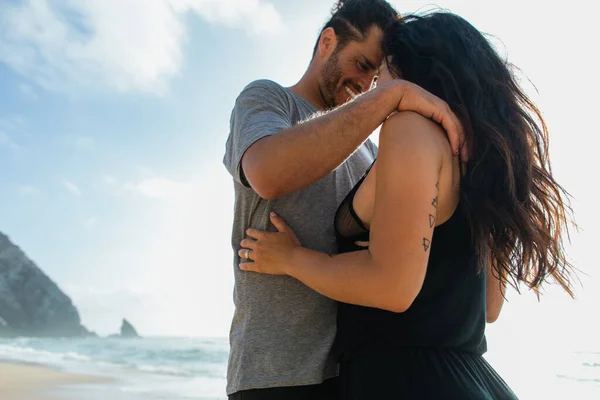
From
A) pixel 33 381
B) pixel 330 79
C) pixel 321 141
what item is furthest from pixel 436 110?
pixel 33 381

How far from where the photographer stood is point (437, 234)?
5.00 ft

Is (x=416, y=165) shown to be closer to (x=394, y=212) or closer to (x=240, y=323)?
(x=394, y=212)

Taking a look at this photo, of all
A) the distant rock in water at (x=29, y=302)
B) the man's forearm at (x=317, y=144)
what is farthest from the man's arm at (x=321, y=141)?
the distant rock in water at (x=29, y=302)

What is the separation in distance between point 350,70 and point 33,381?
33.1 feet

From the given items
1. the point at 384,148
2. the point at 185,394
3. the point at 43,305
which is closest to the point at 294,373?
the point at 384,148

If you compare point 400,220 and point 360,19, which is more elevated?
point 360,19

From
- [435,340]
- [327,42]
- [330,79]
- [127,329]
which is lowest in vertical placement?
[435,340]

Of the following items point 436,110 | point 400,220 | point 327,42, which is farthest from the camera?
point 327,42

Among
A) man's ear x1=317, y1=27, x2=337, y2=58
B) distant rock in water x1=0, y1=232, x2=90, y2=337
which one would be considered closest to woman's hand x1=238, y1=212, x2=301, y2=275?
man's ear x1=317, y1=27, x2=337, y2=58

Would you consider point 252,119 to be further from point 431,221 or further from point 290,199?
point 431,221

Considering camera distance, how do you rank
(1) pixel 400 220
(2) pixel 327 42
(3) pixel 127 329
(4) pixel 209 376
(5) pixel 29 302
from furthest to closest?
1. (3) pixel 127 329
2. (5) pixel 29 302
3. (4) pixel 209 376
4. (2) pixel 327 42
5. (1) pixel 400 220

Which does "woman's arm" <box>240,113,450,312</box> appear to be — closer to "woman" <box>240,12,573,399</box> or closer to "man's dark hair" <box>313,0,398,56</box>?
"woman" <box>240,12,573,399</box>

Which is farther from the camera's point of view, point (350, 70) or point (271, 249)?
point (350, 70)

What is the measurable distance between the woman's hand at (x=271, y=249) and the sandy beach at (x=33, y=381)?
27.3ft
